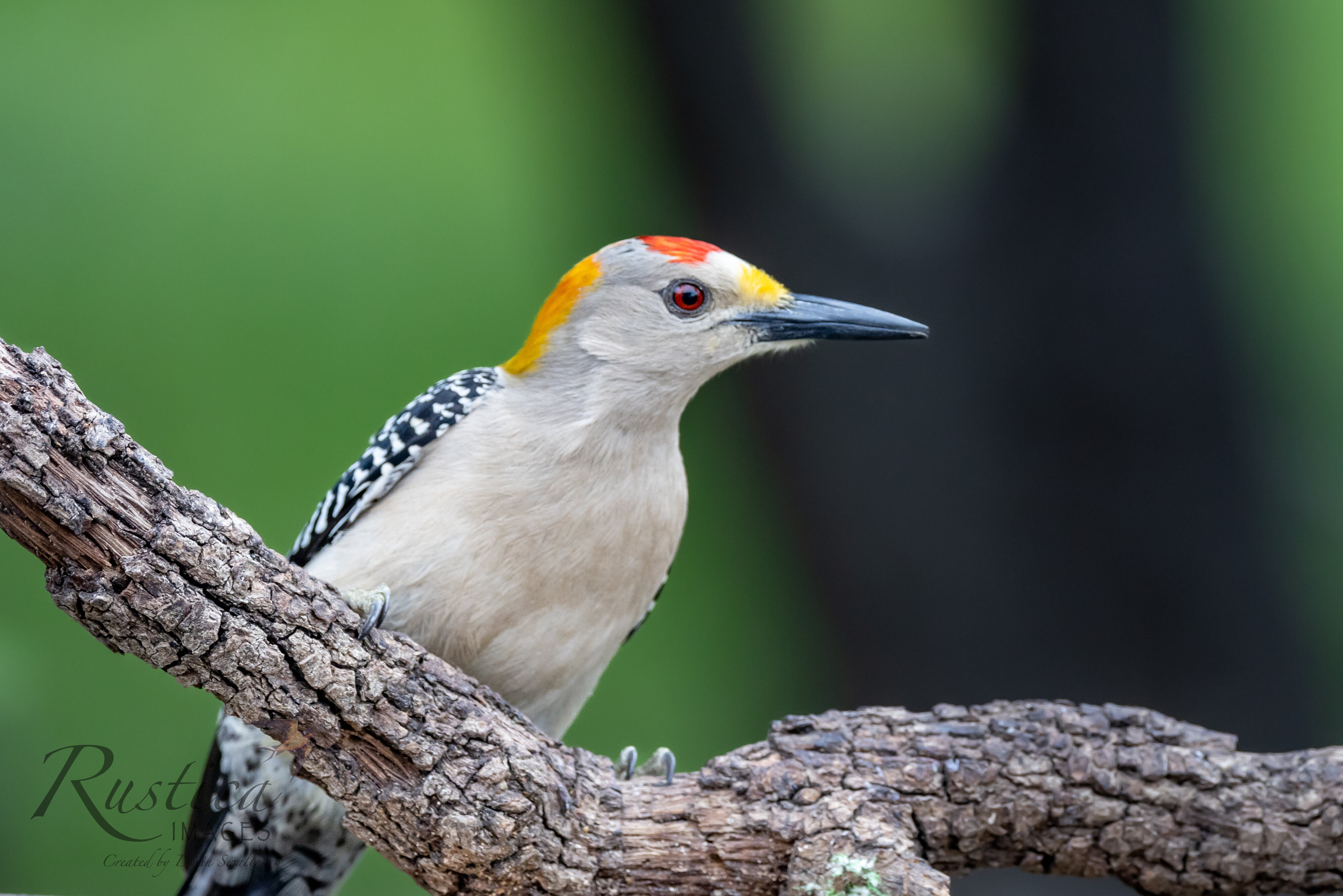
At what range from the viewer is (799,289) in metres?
5.19

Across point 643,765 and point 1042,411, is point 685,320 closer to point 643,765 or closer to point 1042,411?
point 643,765

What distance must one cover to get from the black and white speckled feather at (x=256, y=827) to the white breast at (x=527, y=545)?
1.86ft

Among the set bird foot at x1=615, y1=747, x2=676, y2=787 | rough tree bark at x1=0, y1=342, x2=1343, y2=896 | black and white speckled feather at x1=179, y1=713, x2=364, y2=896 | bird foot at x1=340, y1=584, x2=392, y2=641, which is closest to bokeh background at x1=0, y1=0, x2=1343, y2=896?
black and white speckled feather at x1=179, y1=713, x2=364, y2=896

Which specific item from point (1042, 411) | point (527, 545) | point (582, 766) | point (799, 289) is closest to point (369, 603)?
point (527, 545)

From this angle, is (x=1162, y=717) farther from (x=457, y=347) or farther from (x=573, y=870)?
(x=457, y=347)

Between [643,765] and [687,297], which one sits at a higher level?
[687,297]

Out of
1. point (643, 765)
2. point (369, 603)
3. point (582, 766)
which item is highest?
point (643, 765)

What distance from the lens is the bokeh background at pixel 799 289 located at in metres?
5.03

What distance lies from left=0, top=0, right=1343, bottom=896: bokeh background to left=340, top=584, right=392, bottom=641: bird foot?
1060 mm

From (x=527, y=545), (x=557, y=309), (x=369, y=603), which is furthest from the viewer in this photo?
(x=557, y=309)

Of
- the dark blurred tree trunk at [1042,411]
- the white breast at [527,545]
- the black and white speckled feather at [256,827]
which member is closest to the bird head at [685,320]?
the white breast at [527,545]

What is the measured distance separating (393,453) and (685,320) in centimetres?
103

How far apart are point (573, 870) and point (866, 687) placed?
112 inches

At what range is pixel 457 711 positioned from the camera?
9.16 feet
